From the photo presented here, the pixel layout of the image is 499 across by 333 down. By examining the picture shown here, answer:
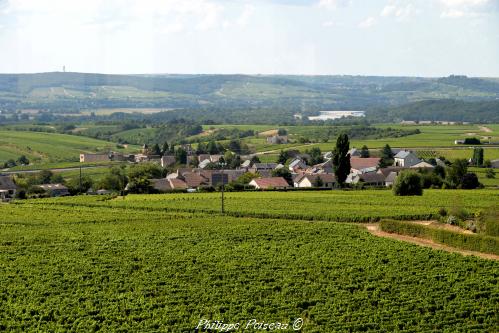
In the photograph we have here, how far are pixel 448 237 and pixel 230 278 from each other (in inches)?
510

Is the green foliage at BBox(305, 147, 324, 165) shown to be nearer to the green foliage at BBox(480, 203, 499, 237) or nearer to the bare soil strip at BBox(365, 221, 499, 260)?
the bare soil strip at BBox(365, 221, 499, 260)

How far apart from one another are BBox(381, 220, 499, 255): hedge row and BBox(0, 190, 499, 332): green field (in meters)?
2.17

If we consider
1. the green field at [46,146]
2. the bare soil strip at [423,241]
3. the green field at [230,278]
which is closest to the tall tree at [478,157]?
the bare soil strip at [423,241]

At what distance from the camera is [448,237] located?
38062 mm

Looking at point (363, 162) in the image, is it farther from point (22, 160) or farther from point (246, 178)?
point (22, 160)

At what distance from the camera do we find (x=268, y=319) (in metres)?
24.9

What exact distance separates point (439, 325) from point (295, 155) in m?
90.5

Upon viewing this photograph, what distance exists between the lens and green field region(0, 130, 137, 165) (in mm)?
123250

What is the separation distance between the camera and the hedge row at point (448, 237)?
1404 inches

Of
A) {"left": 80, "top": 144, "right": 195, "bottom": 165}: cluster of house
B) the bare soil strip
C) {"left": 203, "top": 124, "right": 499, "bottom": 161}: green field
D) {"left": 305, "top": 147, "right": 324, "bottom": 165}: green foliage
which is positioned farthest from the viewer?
{"left": 80, "top": 144, "right": 195, "bottom": 165}: cluster of house

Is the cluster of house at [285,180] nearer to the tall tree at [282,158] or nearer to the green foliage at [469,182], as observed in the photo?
the tall tree at [282,158]

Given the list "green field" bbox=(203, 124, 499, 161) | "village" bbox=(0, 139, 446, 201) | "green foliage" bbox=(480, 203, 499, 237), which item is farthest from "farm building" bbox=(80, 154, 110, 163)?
"green foliage" bbox=(480, 203, 499, 237)

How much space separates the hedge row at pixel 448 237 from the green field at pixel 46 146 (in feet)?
271

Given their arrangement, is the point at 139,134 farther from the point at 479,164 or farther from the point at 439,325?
the point at 439,325
